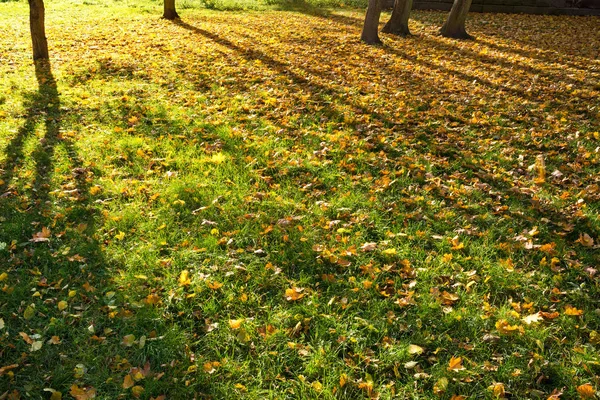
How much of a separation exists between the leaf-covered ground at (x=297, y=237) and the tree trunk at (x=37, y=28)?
2.69 feet

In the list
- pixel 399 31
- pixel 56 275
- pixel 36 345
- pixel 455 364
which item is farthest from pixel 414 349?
pixel 399 31

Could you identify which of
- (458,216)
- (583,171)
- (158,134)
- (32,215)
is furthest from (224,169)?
(583,171)

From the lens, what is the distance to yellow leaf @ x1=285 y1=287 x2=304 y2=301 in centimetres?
340

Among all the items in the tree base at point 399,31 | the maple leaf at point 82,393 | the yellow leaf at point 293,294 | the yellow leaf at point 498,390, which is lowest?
the maple leaf at point 82,393

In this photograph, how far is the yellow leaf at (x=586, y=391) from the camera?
2.65 m

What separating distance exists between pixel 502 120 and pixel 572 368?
4759 millimetres

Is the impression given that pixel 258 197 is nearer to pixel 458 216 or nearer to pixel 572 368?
pixel 458 216

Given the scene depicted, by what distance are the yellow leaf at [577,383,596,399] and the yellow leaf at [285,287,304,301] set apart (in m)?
1.96

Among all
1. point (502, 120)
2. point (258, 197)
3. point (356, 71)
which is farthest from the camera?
point (356, 71)

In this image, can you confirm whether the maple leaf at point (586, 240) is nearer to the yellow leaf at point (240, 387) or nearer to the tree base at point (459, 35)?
the yellow leaf at point (240, 387)

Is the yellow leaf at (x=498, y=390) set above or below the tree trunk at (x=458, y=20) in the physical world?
below

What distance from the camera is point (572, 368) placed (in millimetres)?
2842

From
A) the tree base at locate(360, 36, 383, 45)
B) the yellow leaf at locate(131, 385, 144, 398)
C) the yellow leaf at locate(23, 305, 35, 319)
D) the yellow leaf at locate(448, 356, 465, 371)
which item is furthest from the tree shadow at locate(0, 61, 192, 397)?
the tree base at locate(360, 36, 383, 45)

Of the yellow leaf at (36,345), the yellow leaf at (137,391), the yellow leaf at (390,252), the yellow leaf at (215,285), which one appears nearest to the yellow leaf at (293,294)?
the yellow leaf at (215,285)
